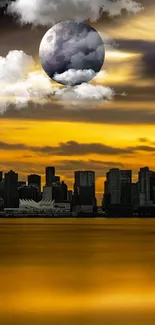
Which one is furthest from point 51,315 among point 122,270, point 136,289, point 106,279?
point 122,270

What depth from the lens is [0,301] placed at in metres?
66.9

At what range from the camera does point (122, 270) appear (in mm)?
94000

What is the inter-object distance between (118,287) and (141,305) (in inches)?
446

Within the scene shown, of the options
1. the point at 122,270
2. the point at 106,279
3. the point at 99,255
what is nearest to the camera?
the point at 106,279

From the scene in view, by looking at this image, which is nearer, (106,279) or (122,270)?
(106,279)

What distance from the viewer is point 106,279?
8300cm

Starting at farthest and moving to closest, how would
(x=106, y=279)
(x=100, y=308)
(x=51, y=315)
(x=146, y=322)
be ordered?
(x=106, y=279), (x=100, y=308), (x=51, y=315), (x=146, y=322)

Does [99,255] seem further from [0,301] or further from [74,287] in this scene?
[0,301]

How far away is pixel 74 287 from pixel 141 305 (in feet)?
42.6

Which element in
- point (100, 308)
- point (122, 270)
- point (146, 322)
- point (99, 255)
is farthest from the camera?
point (99, 255)

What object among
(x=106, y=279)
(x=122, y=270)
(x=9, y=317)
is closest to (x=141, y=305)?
(x=9, y=317)

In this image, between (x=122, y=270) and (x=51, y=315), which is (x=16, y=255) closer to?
(x=122, y=270)

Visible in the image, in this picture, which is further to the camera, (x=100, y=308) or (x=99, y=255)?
(x=99, y=255)

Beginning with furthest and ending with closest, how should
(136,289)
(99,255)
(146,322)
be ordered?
(99,255)
(136,289)
(146,322)
